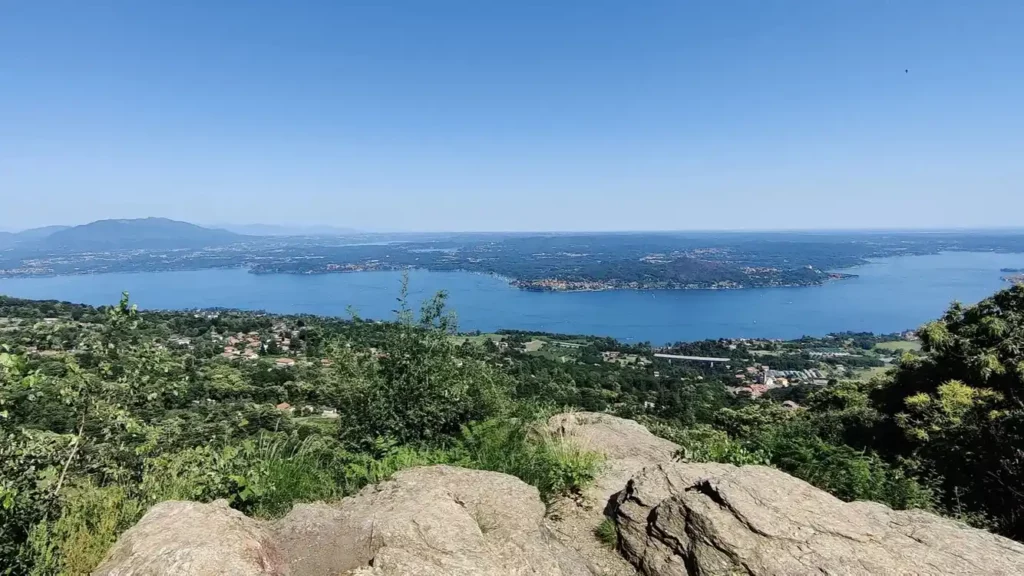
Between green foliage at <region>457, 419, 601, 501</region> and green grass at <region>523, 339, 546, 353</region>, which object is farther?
green grass at <region>523, 339, 546, 353</region>

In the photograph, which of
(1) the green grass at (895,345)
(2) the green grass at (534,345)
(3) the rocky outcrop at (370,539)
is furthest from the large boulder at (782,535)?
(1) the green grass at (895,345)

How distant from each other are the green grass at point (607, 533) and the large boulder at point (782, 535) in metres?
0.08

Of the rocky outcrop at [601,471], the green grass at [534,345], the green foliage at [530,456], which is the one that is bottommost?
the green grass at [534,345]

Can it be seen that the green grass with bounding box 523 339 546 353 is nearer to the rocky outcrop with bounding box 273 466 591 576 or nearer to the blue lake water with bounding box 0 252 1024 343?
the blue lake water with bounding box 0 252 1024 343

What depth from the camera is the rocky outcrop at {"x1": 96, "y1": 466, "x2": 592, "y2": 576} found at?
2773mm

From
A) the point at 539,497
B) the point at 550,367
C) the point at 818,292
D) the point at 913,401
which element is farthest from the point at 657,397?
the point at 818,292

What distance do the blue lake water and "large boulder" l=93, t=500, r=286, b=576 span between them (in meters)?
59.1

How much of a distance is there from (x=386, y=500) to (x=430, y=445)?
178 centimetres

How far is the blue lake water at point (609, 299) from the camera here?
81.4 metres

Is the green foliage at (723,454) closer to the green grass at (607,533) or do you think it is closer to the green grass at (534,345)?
the green grass at (607,533)

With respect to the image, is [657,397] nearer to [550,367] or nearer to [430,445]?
[550,367]

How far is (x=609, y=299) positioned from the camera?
113125 millimetres

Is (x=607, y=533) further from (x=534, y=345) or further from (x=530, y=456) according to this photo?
(x=534, y=345)

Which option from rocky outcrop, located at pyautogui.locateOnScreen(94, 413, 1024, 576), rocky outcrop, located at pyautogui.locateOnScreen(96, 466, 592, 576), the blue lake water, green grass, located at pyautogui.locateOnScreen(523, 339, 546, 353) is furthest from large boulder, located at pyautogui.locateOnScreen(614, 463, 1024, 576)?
the blue lake water
